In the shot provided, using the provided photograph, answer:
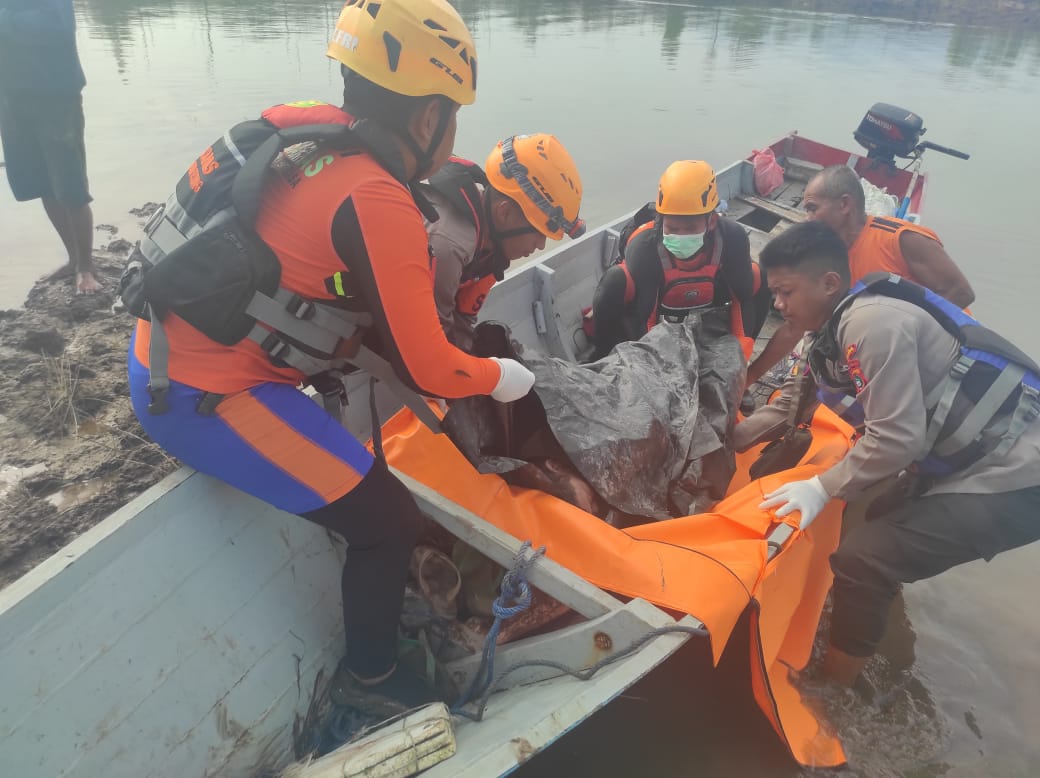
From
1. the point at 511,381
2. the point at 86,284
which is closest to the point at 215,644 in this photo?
the point at 511,381

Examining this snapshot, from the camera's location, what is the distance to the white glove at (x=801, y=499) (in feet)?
7.84

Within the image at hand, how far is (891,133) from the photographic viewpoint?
20.1 feet

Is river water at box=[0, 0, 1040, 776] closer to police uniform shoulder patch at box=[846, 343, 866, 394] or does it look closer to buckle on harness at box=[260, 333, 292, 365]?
police uniform shoulder patch at box=[846, 343, 866, 394]

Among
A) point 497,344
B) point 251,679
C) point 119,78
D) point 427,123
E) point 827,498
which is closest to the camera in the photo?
point 427,123

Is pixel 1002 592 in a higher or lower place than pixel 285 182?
lower

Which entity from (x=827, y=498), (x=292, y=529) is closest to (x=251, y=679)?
(x=292, y=529)

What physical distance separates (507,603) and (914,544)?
1.49 m

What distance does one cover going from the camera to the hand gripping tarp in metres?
2.06

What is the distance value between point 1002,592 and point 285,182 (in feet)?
13.6

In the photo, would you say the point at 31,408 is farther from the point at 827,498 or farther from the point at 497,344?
the point at 827,498

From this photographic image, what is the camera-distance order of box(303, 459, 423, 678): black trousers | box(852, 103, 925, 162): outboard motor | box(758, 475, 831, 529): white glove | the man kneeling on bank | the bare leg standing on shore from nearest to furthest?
box(303, 459, 423, 678): black trousers
the man kneeling on bank
box(758, 475, 831, 529): white glove
the bare leg standing on shore
box(852, 103, 925, 162): outboard motor

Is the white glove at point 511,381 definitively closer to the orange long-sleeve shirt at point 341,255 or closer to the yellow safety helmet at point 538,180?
the orange long-sleeve shirt at point 341,255

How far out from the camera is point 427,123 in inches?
69.1

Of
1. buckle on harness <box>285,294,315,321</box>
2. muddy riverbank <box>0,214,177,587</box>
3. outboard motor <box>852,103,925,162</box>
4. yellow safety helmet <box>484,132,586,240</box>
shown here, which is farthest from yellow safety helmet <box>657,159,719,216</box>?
outboard motor <box>852,103,925,162</box>
